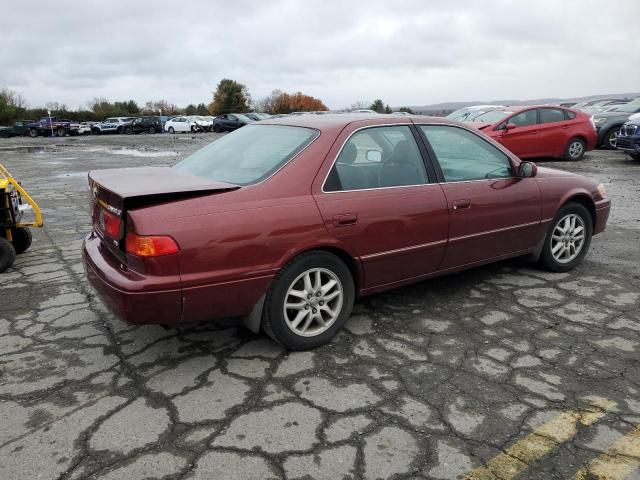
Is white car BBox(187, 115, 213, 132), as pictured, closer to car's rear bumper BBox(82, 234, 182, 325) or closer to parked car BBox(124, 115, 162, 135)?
parked car BBox(124, 115, 162, 135)

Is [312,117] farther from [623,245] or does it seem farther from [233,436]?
[623,245]

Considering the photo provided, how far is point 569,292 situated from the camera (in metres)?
4.30

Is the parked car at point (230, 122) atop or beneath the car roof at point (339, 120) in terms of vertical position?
atop

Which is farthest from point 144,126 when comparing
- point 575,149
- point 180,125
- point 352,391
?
point 352,391

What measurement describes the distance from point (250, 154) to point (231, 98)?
67.0 meters

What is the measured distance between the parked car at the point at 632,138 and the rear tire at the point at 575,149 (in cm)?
84

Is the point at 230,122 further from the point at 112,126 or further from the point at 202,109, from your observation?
the point at 202,109

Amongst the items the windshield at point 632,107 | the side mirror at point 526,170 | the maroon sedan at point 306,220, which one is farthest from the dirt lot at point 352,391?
the windshield at point 632,107

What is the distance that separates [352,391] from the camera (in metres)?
2.88

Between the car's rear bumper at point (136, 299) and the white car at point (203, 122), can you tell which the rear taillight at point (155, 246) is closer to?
the car's rear bumper at point (136, 299)

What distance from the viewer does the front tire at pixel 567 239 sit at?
4668mm

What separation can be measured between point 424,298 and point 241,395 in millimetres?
1885

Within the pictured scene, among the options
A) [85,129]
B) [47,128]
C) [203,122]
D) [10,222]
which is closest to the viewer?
[10,222]

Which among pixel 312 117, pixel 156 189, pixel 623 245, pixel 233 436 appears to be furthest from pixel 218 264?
pixel 623 245
